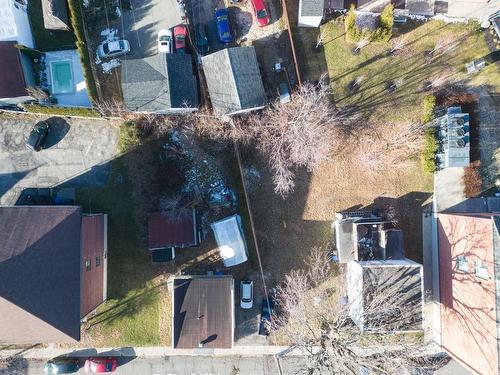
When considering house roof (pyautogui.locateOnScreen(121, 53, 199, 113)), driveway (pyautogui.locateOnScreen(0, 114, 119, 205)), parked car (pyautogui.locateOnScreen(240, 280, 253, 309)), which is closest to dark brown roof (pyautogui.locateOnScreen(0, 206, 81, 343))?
driveway (pyautogui.locateOnScreen(0, 114, 119, 205))

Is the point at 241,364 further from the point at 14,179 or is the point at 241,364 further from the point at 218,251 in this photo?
the point at 14,179

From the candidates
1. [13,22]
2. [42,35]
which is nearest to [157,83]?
[42,35]

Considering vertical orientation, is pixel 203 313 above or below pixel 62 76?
below

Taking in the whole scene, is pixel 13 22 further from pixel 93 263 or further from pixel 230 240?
pixel 230 240

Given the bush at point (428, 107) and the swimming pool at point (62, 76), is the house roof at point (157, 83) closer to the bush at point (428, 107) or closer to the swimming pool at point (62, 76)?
the swimming pool at point (62, 76)

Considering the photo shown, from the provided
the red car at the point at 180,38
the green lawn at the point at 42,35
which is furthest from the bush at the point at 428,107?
the green lawn at the point at 42,35

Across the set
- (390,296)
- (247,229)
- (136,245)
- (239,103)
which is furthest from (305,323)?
(239,103)

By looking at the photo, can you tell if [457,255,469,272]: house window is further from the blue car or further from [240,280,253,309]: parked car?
the blue car
